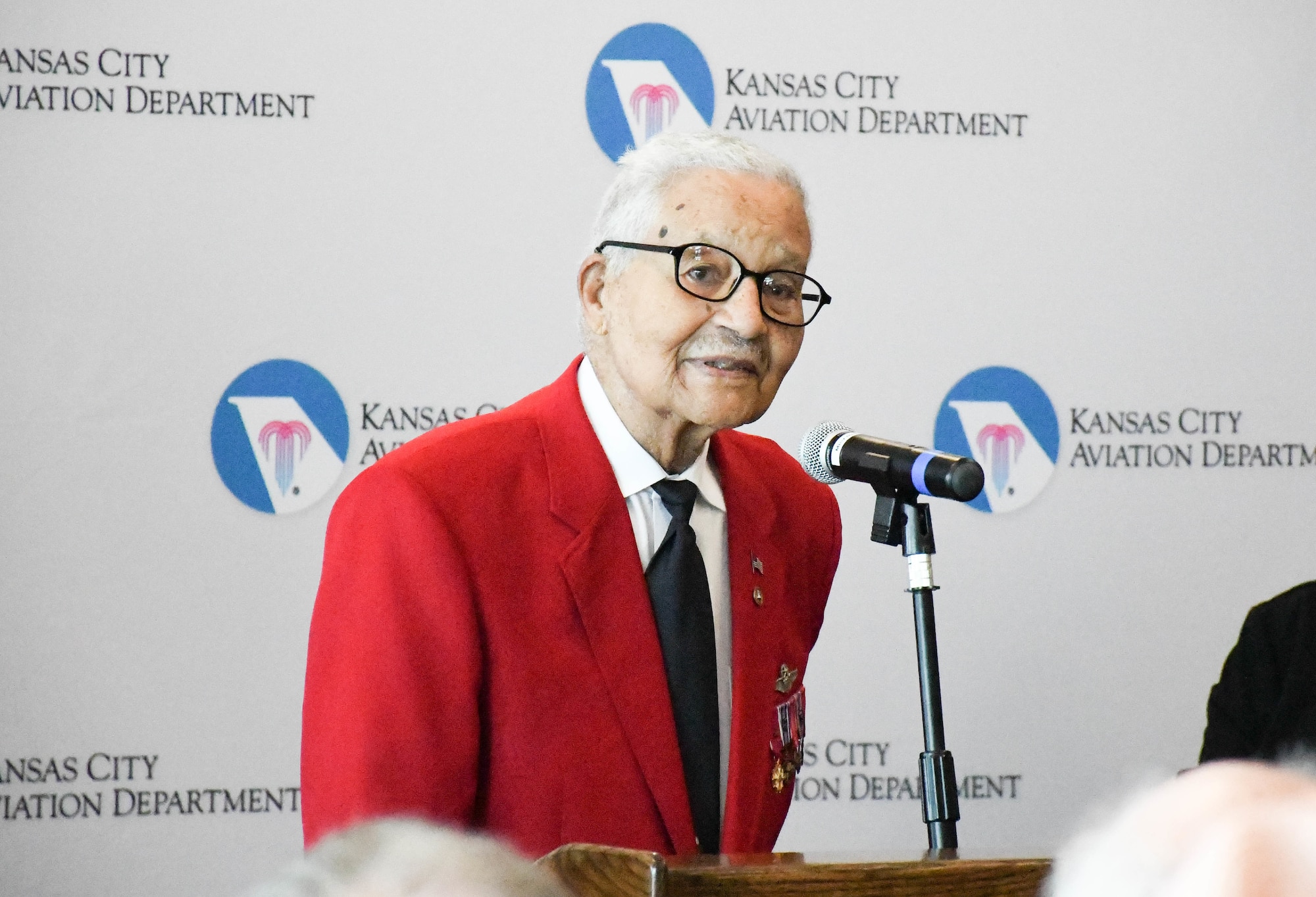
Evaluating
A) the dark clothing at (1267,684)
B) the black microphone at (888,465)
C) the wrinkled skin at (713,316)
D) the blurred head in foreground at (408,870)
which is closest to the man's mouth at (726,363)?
the wrinkled skin at (713,316)

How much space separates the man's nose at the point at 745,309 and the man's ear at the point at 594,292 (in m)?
0.21

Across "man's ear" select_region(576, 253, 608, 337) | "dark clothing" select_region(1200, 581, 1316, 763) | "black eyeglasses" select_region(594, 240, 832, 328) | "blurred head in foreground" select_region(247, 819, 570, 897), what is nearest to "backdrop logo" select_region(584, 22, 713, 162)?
"man's ear" select_region(576, 253, 608, 337)

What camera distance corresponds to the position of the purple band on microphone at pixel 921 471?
1.54 metres

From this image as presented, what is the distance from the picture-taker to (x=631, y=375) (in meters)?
1.87

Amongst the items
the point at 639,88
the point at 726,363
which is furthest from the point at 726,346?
the point at 639,88

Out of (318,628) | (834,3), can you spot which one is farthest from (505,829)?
(834,3)

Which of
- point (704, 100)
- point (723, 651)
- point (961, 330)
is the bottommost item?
point (723, 651)

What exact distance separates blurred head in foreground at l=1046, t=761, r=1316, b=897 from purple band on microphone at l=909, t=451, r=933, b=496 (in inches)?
37.6

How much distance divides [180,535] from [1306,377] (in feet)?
7.90

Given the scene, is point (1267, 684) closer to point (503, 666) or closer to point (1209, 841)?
point (503, 666)

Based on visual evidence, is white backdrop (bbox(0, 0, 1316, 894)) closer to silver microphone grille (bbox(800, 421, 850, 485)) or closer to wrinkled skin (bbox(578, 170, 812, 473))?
wrinkled skin (bbox(578, 170, 812, 473))

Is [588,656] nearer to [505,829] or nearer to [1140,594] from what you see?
[505,829]

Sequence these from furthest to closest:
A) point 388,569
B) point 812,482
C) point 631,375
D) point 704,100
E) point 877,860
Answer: point 704,100 < point 812,482 < point 631,375 < point 388,569 < point 877,860

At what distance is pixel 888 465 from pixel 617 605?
1.35 feet
